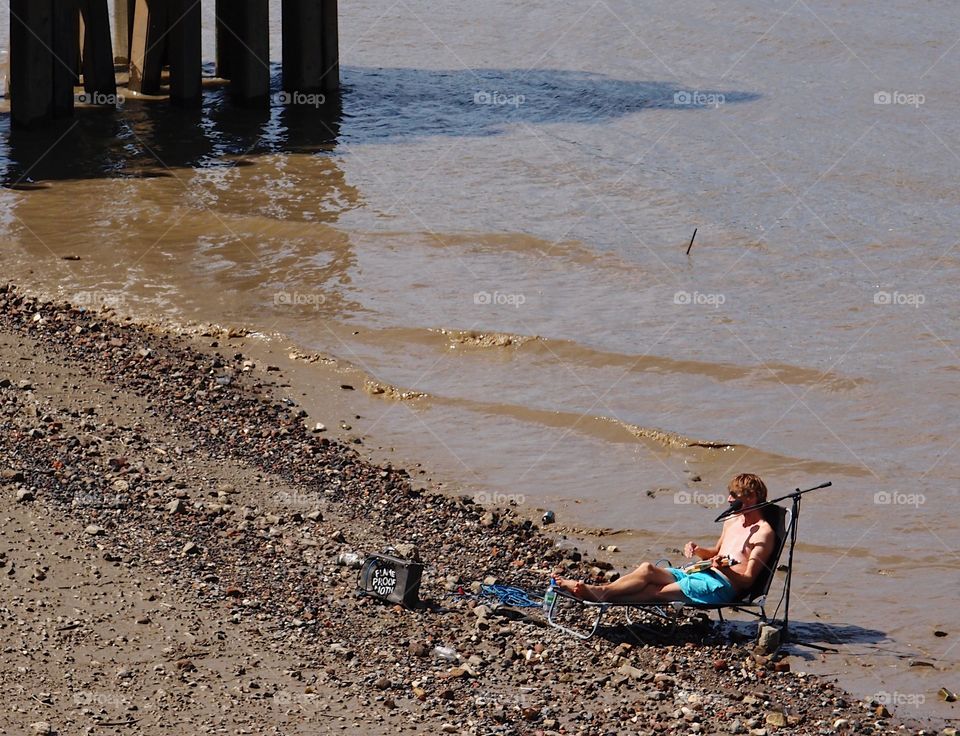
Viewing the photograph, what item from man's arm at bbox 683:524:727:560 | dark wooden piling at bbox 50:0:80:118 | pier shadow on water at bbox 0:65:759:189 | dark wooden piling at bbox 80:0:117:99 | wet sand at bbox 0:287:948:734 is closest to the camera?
wet sand at bbox 0:287:948:734

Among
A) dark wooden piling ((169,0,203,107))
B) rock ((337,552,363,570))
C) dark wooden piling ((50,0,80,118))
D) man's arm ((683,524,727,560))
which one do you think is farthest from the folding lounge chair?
dark wooden piling ((169,0,203,107))

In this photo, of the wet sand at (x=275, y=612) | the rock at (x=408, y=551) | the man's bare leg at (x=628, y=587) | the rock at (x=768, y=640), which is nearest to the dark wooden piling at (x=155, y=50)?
the wet sand at (x=275, y=612)

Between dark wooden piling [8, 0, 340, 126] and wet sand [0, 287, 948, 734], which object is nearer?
wet sand [0, 287, 948, 734]

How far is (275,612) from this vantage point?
24.4 ft

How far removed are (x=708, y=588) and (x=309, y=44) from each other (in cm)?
1586

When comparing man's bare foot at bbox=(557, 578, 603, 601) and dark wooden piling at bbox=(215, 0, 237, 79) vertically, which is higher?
dark wooden piling at bbox=(215, 0, 237, 79)

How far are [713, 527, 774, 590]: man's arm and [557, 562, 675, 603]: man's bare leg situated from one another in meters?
0.36

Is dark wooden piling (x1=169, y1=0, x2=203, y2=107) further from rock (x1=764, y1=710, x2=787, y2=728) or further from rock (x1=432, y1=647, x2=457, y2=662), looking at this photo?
rock (x1=764, y1=710, x2=787, y2=728)

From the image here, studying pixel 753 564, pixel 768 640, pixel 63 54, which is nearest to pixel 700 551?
pixel 753 564

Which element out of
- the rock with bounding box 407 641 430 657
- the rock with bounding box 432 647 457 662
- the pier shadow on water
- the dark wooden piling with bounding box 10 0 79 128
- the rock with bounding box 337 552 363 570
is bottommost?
the rock with bounding box 432 647 457 662

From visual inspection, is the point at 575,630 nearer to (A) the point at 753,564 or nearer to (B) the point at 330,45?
(A) the point at 753,564

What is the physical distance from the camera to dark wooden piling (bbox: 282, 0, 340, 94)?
69.2ft

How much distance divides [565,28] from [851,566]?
74.2 ft

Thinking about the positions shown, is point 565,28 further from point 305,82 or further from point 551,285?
point 551,285
